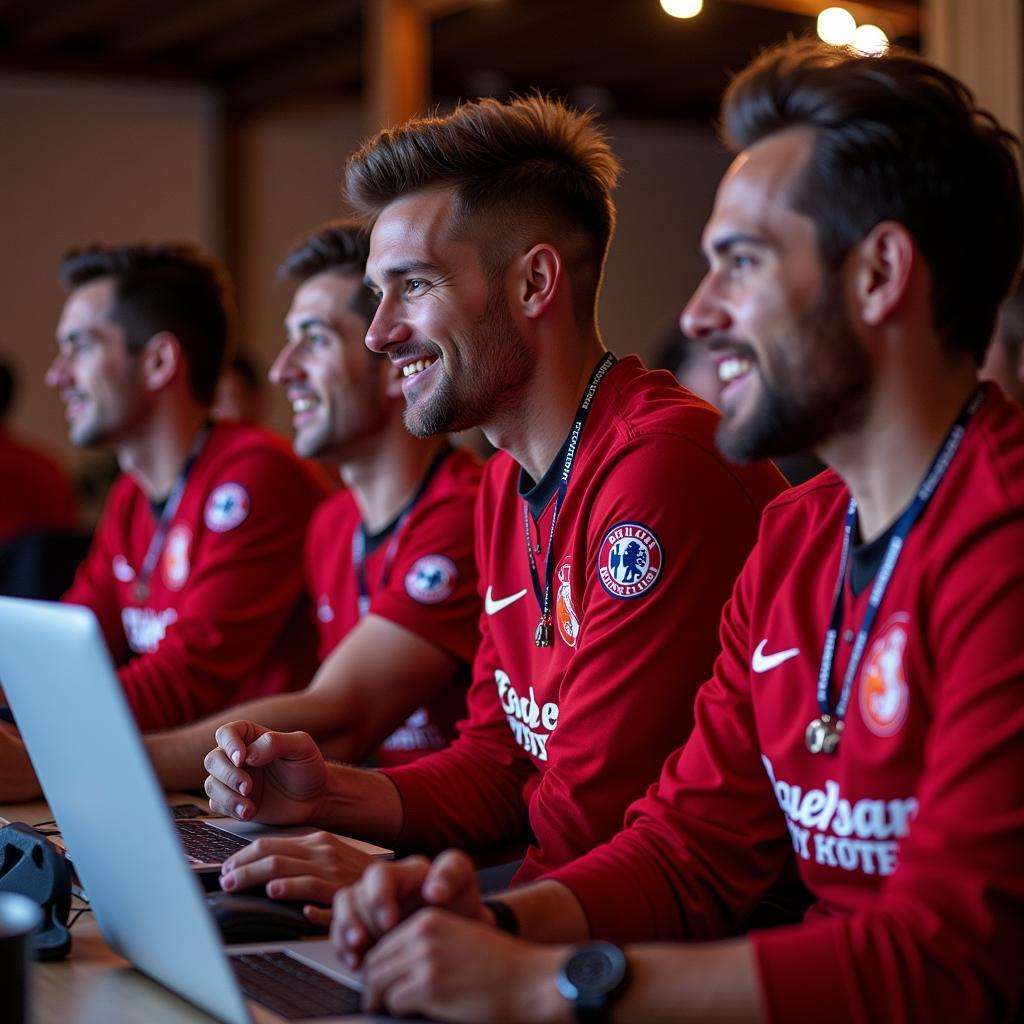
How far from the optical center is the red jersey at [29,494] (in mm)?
4484

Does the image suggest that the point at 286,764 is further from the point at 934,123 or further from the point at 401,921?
the point at 934,123

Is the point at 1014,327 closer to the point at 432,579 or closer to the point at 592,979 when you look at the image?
the point at 432,579

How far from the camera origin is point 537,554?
73.2 inches

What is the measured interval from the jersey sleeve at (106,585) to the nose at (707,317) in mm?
2168

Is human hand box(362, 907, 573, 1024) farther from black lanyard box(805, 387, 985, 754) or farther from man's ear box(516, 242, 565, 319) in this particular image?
man's ear box(516, 242, 565, 319)

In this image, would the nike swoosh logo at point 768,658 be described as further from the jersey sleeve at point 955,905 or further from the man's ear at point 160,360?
the man's ear at point 160,360

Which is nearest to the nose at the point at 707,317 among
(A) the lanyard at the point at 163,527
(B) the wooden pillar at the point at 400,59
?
(A) the lanyard at the point at 163,527

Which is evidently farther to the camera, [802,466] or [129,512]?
[129,512]

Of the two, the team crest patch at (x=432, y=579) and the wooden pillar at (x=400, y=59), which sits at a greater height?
the wooden pillar at (x=400, y=59)

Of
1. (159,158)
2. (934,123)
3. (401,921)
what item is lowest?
(401,921)

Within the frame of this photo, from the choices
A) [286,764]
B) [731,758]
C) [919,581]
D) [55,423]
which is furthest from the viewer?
[55,423]

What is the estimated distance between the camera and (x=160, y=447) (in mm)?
3271

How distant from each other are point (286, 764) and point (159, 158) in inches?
273

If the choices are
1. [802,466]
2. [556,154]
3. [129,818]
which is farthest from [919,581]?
[802,466]
